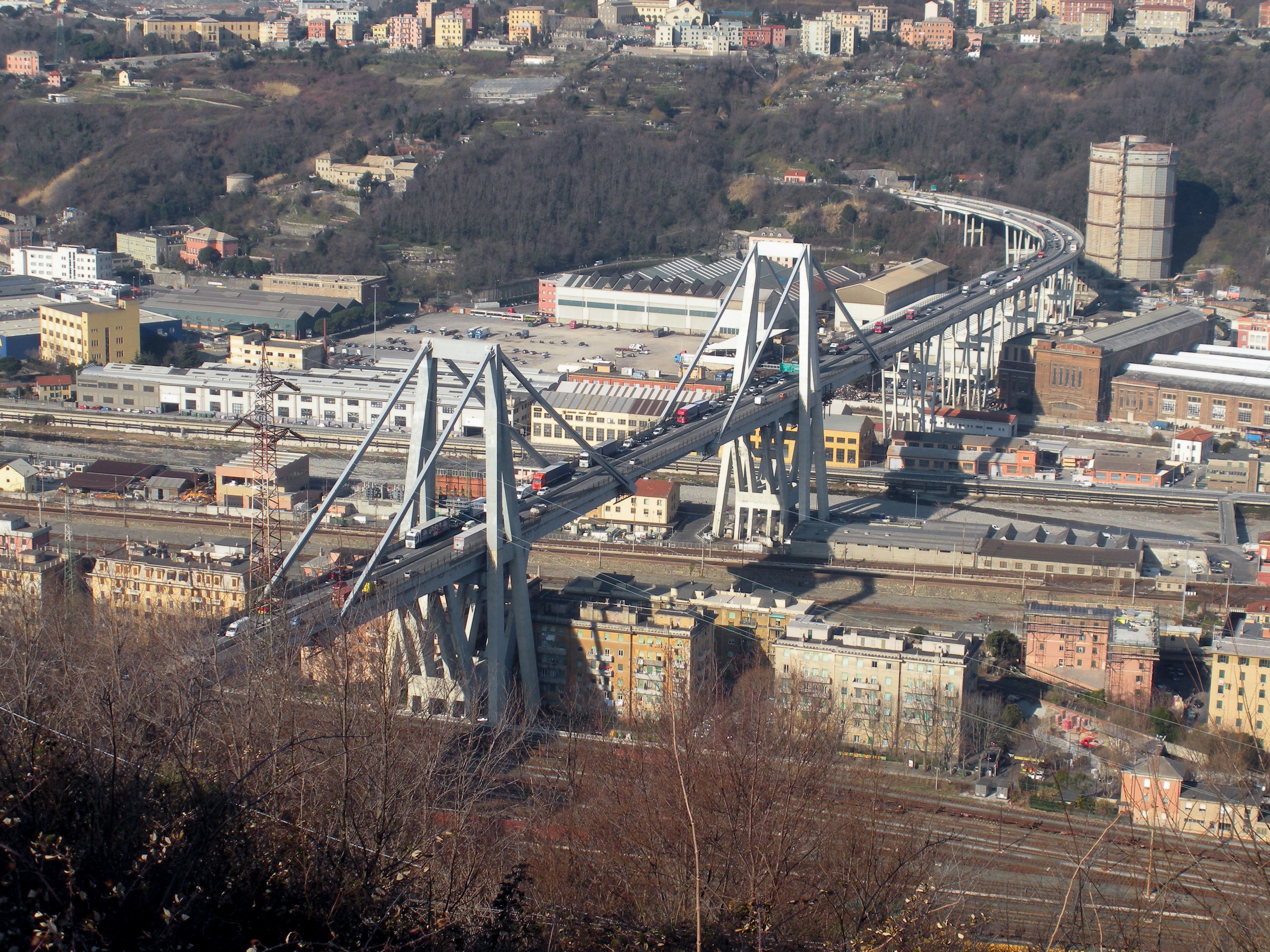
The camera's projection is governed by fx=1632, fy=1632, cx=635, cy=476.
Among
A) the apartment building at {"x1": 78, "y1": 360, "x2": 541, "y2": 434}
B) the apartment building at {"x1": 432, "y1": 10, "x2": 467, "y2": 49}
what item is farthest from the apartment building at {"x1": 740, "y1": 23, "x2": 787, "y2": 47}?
the apartment building at {"x1": 78, "y1": 360, "x2": 541, "y2": 434}

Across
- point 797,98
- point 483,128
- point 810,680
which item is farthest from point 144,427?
point 797,98

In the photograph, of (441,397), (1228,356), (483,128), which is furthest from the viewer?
(483,128)

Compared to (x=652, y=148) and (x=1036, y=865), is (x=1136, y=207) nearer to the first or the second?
(x=652, y=148)

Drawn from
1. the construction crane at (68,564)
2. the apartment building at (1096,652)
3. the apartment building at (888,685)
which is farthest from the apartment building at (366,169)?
the apartment building at (888,685)

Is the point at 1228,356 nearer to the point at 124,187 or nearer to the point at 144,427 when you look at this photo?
the point at 144,427

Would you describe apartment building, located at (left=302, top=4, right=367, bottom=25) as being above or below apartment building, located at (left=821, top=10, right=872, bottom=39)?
above

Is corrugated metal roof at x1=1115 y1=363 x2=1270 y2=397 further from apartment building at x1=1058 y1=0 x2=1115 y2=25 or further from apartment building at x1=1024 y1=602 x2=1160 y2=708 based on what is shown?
apartment building at x1=1058 y1=0 x2=1115 y2=25
